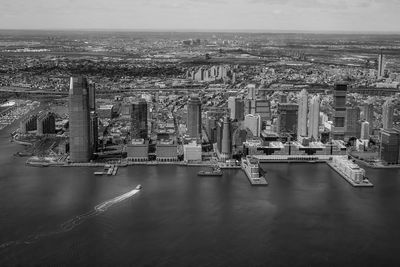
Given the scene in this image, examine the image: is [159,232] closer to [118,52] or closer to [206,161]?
[206,161]

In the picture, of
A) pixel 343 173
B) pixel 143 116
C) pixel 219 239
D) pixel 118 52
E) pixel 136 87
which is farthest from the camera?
pixel 118 52

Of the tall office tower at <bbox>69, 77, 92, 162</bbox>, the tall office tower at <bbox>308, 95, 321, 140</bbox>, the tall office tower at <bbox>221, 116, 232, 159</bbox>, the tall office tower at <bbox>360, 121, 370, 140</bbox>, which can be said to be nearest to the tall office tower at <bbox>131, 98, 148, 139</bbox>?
the tall office tower at <bbox>69, 77, 92, 162</bbox>

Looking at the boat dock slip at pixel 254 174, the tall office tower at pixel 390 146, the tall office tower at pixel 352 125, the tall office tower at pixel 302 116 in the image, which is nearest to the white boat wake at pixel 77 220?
the boat dock slip at pixel 254 174

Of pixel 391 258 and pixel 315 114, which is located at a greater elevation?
pixel 315 114

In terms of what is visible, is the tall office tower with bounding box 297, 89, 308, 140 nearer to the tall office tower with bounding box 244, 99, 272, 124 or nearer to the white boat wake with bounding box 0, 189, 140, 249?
the tall office tower with bounding box 244, 99, 272, 124

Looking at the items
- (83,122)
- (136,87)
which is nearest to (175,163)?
(83,122)

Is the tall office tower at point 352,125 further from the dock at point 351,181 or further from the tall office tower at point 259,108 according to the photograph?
the tall office tower at point 259,108

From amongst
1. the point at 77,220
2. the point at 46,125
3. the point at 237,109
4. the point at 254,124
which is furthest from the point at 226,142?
the point at 46,125

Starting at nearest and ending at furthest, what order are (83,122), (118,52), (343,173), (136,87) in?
(343,173)
(83,122)
(136,87)
(118,52)
